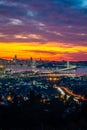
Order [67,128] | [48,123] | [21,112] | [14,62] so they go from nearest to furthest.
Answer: [67,128] → [48,123] → [21,112] → [14,62]

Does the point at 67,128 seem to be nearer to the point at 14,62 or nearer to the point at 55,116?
the point at 55,116

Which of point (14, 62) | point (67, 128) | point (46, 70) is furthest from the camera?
point (46, 70)

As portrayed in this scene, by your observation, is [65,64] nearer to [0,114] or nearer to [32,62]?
[32,62]

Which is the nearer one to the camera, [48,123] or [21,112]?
[48,123]

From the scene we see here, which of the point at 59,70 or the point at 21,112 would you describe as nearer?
the point at 21,112

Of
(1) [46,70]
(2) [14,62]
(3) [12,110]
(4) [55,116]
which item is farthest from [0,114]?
(1) [46,70]

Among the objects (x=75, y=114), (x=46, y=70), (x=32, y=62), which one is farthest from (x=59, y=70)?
(x=75, y=114)

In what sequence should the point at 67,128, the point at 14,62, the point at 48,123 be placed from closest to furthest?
the point at 67,128
the point at 48,123
the point at 14,62

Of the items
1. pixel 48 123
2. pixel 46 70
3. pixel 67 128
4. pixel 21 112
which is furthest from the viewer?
pixel 46 70
